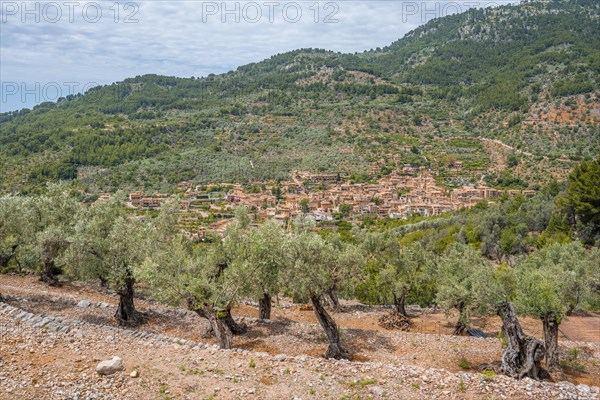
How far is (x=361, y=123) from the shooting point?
119250mm

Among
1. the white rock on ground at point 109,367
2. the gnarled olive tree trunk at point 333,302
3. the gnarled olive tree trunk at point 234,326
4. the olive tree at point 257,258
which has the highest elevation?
the olive tree at point 257,258

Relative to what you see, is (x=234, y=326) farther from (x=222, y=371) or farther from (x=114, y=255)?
(x=114, y=255)

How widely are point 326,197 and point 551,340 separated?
226 feet

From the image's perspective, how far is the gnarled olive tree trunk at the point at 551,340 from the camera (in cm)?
1194

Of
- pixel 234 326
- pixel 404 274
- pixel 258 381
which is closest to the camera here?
pixel 258 381

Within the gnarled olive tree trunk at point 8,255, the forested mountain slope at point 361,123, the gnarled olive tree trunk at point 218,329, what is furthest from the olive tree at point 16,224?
the forested mountain slope at point 361,123

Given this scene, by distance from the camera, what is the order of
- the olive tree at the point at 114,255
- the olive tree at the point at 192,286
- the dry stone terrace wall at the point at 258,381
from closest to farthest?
the dry stone terrace wall at the point at 258,381 → the olive tree at the point at 192,286 → the olive tree at the point at 114,255

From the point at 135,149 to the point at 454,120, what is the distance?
307ft

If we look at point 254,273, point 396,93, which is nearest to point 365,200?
point 254,273

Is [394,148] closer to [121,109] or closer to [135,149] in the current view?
[135,149]

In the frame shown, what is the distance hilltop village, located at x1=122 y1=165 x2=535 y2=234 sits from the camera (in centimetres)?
7062

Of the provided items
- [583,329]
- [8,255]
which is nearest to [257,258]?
[8,255]

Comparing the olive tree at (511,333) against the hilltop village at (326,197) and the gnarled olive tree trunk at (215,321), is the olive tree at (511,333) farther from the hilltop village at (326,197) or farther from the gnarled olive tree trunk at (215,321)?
the hilltop village at (326,197)

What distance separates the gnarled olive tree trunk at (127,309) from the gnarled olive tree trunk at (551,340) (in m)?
13.7
